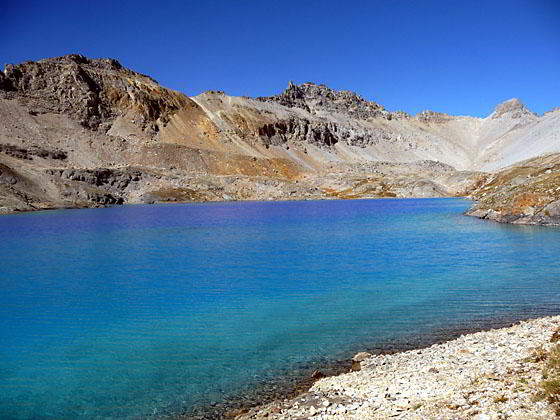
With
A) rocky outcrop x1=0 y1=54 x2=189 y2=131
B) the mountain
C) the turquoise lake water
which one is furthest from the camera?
rocky outcrop x1=0 y1=54 x2=189 y2=131

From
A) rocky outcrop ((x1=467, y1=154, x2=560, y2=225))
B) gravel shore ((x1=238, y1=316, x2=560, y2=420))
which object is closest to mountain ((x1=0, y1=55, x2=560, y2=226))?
rocky outcrop ((x1=467, y1=154, x2=560, y2=225))

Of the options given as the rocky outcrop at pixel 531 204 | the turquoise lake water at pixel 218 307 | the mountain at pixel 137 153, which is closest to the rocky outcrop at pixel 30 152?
the mountain at pixel 137 153

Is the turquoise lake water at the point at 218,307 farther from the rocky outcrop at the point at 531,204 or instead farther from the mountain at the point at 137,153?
the mountain at the point at 137,153

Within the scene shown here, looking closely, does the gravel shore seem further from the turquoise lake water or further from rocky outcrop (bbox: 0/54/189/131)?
rocky outcrop (bbox: 0/54/189/131)

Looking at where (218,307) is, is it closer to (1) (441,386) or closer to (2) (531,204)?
(1) (441,386)

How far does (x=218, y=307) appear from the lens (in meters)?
Answer: 23.7

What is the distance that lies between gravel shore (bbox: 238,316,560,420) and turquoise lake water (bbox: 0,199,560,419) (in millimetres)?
2521

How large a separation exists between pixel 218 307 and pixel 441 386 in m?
14.1

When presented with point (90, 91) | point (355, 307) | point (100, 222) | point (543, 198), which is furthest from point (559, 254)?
point (90, 91)

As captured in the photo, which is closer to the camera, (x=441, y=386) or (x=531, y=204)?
(x=441, y=386)

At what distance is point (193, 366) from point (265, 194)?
135 metres

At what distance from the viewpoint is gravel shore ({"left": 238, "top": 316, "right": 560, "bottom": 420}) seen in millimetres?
9859

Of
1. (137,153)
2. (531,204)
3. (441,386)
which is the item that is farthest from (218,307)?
(137,153)

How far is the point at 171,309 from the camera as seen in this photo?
23422 mm
